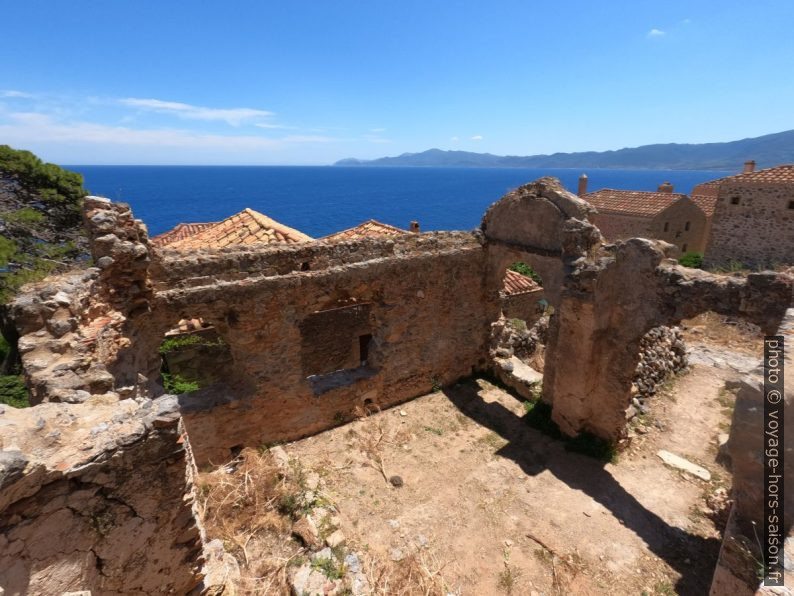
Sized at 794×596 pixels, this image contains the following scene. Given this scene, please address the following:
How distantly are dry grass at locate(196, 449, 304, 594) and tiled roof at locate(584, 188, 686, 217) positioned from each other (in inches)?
884

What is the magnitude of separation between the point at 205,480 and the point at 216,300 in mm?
2986

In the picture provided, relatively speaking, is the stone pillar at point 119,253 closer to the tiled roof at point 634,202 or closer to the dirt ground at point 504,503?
the dirt ground at point 504,503

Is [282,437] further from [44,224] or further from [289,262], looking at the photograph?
[44,224]

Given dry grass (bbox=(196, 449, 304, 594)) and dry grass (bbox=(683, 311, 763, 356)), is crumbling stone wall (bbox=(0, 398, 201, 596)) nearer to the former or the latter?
dry grass (bbox=(196, 449, 304, 594))

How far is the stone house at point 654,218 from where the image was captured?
77.4 ft

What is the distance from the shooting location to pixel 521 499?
24.8 feet

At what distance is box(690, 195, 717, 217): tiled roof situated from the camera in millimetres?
25884

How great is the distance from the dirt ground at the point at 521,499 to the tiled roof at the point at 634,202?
16494mm

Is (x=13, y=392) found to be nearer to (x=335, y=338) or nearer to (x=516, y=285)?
(x=335, y=338)

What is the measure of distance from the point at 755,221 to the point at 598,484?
19.3 metres

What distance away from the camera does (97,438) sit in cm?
310

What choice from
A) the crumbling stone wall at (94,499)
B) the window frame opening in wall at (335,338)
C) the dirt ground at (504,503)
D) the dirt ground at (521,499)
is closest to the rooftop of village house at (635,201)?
the dirt ground at (504,503)

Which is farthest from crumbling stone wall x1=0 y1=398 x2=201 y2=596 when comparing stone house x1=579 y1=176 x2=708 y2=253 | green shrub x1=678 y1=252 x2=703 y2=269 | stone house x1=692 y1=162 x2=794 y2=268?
green shrub x1=678 y1=252 x2=703 y2=269

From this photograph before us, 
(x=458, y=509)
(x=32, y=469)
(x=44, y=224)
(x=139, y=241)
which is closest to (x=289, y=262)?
(x=139, y=241)
